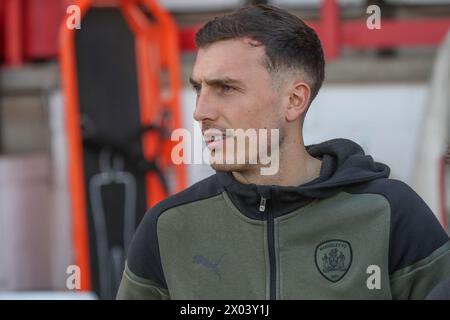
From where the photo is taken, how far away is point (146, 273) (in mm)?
1838

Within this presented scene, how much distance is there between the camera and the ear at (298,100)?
1.84 meters

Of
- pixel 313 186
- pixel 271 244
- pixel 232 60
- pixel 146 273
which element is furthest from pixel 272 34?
pixel 146 273

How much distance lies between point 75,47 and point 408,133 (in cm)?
159

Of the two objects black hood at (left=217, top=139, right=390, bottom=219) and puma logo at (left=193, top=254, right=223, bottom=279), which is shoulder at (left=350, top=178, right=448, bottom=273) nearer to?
black hood at (left=217, top=139, right=390, bottom=219)

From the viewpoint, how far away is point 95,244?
4.11 meters

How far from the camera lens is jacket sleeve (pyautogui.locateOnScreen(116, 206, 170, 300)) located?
1.83 m

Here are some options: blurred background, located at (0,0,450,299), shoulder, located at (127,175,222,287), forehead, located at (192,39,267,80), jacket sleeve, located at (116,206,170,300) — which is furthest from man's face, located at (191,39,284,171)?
blurred background, located at (0,0,450,299)

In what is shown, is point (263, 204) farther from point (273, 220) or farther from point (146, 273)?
point (146, 273)

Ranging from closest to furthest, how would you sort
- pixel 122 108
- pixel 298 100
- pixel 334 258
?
pixel 334 258
pixel 298 100
pixel 122 108

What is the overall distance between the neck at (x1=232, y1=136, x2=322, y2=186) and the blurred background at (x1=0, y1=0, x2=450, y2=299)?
6.93 ft

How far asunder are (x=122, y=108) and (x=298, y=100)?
2520mm

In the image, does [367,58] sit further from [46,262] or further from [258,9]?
[258,9]

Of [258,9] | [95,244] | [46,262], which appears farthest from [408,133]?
[258,9]

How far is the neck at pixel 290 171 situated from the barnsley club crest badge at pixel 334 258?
0.16 m
